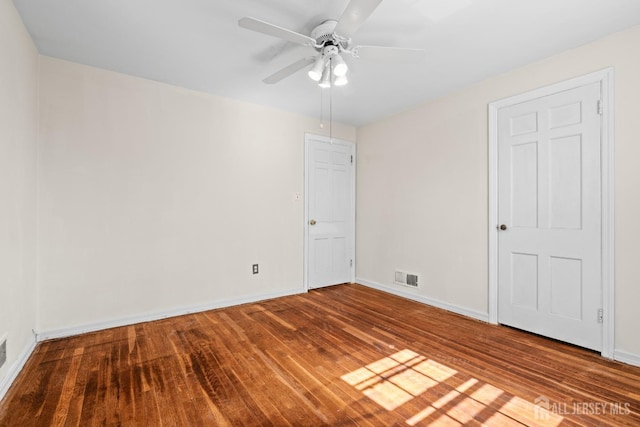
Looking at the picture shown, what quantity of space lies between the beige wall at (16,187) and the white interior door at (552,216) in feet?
12.8

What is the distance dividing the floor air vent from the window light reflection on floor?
153cm

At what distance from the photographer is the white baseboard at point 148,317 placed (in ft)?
8.55

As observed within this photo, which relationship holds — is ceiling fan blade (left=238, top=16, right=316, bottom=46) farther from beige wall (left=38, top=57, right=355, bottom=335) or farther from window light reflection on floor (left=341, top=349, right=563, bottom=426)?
window light reflection on floor (left=341, top=349, right=563, bottom=426)

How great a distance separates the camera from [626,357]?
7.15 ft

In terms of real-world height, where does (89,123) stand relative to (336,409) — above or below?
above

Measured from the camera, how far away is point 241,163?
362 centimetres

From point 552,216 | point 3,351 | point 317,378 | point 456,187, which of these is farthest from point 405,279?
point 3,351

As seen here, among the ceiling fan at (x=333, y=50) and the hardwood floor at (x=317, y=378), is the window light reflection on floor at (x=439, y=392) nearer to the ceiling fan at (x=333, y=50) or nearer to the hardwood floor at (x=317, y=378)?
the hardwood floor at (x=317, y=378)

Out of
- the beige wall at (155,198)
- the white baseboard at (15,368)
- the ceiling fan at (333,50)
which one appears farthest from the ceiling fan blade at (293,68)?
the white baseboard at (15,368)

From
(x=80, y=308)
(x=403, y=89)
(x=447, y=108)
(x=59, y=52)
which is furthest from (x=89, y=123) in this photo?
(x=447, y=108)

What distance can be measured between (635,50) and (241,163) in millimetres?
3606

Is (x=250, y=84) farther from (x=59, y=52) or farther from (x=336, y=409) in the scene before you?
(x=336, y=409)

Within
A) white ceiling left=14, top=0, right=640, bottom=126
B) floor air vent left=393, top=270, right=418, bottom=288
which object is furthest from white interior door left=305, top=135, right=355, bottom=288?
white ceiling left=14, top=0, right=640, bottom=126

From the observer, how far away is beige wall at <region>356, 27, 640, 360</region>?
2.19 metres
